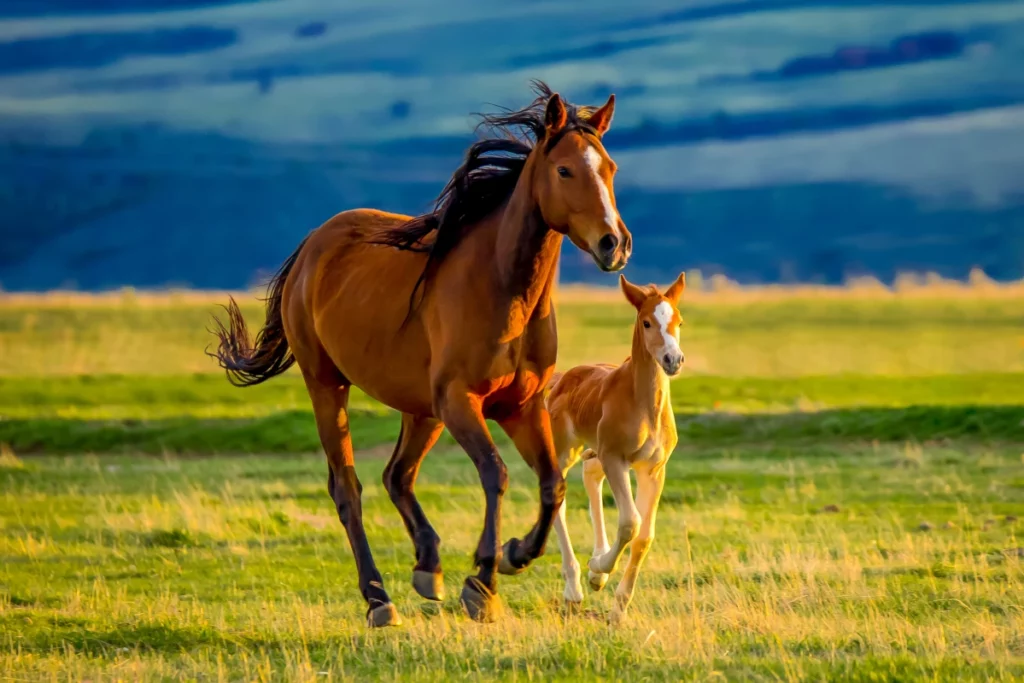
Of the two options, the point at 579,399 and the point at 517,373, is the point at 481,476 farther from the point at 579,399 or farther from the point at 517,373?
the point at 579,399

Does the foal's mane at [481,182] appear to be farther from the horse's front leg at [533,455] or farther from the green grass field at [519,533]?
the green grass field at [519,533]

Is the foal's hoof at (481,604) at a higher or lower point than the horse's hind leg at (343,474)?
lower

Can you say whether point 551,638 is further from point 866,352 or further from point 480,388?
point 866,352

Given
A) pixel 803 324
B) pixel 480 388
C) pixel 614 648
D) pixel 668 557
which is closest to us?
pixel 614 648

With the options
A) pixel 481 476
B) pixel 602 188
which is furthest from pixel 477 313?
pixel 602 188

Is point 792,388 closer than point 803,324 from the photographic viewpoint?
Yes

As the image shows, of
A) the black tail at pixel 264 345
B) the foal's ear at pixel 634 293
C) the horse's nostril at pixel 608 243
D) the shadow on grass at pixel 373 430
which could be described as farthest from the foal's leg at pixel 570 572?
the shadow on grass at pixel 373 430

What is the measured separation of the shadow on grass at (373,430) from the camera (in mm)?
20750

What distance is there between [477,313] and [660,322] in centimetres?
115

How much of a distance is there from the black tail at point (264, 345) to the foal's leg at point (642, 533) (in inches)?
126

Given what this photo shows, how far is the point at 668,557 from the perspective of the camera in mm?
11875

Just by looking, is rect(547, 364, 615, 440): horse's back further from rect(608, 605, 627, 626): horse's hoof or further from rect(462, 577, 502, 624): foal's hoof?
rect(462, 577, 502, 624): foal's hoof

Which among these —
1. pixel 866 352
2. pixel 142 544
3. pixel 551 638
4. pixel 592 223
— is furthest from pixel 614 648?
pixel 866 352

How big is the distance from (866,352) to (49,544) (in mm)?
27513
